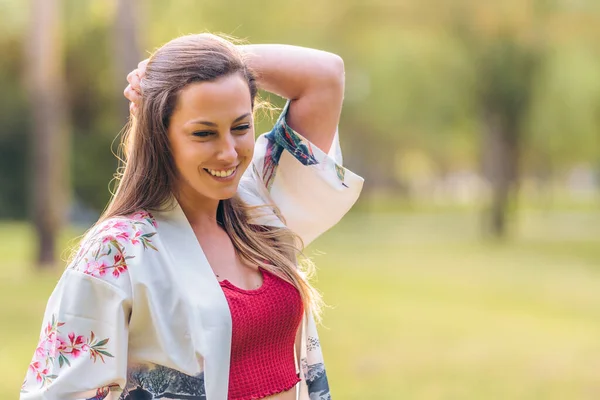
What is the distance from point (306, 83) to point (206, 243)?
51cm

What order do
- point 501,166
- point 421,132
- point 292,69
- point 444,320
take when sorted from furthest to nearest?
point 421,132
point 501,166
point 444,320
point 292,69

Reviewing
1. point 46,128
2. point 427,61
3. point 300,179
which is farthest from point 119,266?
point 427,61

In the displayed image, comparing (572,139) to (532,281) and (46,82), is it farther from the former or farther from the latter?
(46,82)

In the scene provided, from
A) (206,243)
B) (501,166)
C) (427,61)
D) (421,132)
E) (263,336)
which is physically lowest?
(501,166)

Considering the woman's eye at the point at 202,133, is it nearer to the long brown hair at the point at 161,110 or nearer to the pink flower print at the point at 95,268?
the long brown hair at the point at 161,110

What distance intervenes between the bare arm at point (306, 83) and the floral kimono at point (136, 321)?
1.57 ft

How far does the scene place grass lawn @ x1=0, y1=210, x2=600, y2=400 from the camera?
8.16 meters

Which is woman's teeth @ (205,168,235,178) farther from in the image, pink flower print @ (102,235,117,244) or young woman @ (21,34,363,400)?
pink flower print @ (102,235,117,244)

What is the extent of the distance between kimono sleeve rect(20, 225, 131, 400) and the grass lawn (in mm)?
1481

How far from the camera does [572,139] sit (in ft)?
71.6

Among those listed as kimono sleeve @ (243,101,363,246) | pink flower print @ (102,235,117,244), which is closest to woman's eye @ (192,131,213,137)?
pink flower print @ (102,235,117,244)

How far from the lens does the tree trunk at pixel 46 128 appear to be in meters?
15.3

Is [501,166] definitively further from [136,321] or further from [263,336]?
[136,321]

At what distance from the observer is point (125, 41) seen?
1427 centimetres
